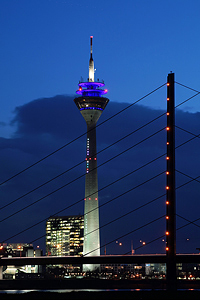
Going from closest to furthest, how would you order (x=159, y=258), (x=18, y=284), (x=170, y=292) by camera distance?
(x=170, y=292) → (x=159, y=258) → (x=18, y=284)

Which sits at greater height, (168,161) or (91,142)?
(91,142)

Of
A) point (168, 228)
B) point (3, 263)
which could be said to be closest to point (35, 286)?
point (3, 263)

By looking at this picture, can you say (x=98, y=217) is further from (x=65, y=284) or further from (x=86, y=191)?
(x=65, y=284)

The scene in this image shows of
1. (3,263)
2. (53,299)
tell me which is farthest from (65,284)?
(53,299)

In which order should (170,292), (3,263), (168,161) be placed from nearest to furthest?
(170,292) → (168,161) → (3,263)

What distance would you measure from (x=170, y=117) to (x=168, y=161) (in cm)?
423

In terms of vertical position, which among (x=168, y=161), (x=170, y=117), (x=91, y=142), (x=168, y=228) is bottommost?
(x=168, y=228)

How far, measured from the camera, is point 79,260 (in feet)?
242

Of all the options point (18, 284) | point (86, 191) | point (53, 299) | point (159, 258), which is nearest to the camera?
point (53, 299)

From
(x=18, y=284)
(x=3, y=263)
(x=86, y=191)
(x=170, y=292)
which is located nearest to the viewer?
(x=170, y=292)

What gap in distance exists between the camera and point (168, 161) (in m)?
67.3

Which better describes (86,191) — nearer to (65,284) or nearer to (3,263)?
(65,284)

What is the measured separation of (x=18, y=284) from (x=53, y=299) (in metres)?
67.1

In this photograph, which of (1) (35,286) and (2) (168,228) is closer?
(2) (168,228)
